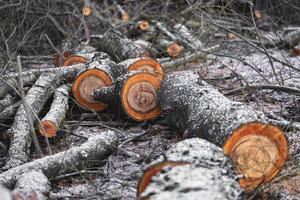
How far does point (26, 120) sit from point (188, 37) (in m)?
3.65

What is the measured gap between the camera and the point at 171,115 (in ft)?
15.6

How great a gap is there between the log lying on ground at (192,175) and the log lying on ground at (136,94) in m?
1.75

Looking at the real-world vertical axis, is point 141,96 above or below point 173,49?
below

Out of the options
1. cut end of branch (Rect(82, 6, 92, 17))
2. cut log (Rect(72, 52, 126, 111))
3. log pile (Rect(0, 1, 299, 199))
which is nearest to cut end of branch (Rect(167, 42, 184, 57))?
log pile (Rect(0, 1, 299, 199))

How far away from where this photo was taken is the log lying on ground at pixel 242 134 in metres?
3.52

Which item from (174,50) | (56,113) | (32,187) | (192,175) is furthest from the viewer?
(174,50)

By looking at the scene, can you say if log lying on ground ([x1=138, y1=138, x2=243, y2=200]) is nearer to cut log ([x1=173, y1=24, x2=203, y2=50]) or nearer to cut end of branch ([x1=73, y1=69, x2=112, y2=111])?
cut end of branch ([x1=73, y1=69, x2=112, y2=111])

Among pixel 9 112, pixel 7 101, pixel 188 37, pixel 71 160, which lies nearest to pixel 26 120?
pixel 9 112

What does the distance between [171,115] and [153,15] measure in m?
4.06

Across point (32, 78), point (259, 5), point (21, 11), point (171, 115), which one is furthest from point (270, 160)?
point (259, 5)

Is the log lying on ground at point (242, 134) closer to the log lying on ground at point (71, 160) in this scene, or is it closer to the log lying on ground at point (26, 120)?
the log lying on ground at point (71, 160)

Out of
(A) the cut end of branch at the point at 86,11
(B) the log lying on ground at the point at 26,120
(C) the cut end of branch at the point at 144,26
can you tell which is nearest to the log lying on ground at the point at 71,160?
(B) the log lying on ground at the point at 26,120

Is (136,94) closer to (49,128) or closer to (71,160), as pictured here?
(49,128)

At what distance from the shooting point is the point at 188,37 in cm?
764
